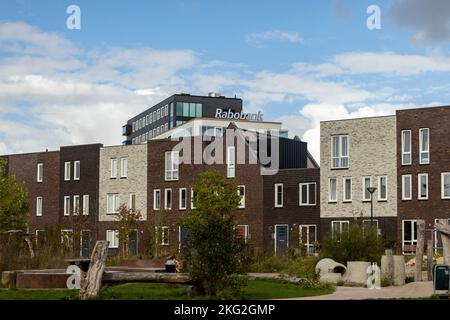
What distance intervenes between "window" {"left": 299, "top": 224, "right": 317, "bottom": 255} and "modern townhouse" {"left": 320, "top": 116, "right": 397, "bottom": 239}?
2.90 ft

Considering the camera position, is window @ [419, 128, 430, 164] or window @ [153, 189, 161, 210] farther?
window @ [153, 189, 161, 210]

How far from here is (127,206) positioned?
70938mm

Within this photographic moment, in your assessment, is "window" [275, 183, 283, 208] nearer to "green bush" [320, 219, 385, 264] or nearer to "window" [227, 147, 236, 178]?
"window" [227, 147, 236, 178]

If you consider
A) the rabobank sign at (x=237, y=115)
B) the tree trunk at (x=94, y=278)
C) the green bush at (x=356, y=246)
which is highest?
the rabobank sign at (x=237, y=115)

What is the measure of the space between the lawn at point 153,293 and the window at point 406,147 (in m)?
28.3

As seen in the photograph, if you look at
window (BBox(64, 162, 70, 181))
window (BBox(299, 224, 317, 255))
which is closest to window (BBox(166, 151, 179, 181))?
window (BBox(64, 162, 70, 181))

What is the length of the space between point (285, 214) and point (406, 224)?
886cm

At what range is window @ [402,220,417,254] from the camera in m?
55.6

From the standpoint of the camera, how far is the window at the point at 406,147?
5672 centimetres

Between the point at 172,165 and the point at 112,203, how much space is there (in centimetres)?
686

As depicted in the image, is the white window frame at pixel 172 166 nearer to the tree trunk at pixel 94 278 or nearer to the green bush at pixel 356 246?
the green bush at pixel 356 246

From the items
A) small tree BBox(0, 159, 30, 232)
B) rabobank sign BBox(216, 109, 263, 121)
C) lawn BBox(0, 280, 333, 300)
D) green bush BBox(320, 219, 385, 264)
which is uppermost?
rabobank sign BBox(216, 109, 263, 121)

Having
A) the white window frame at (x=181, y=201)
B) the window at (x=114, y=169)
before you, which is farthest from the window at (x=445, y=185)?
the window at (x=114, y=169)
